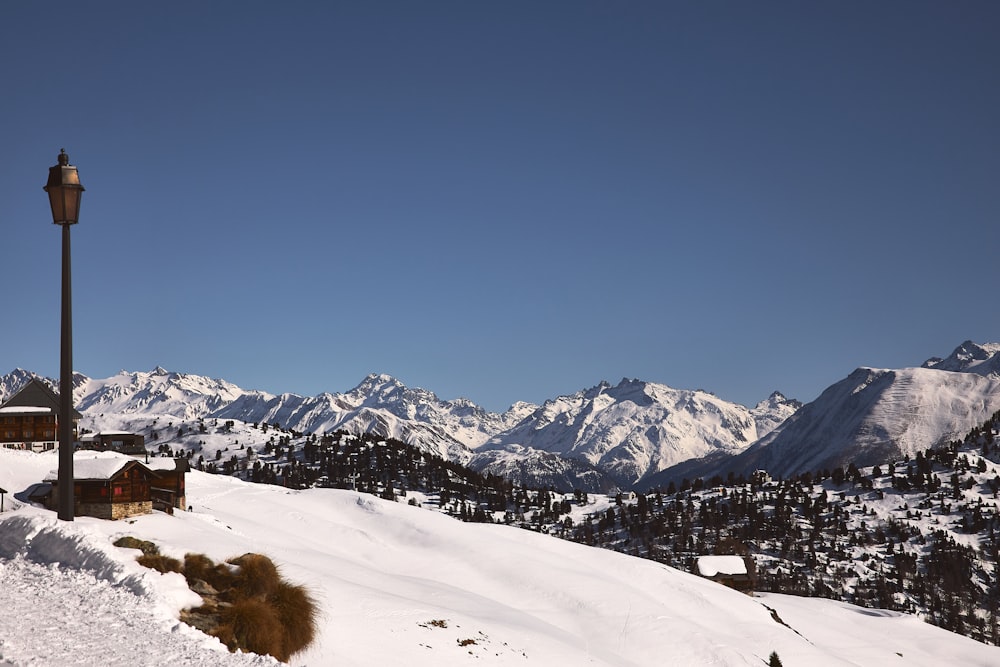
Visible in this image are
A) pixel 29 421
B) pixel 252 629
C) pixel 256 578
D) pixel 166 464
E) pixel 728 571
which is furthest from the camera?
pixel 728 571

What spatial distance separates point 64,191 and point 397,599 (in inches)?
987

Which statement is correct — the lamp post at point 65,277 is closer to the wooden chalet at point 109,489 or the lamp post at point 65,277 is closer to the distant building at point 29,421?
the wooden chalet at point 109,489

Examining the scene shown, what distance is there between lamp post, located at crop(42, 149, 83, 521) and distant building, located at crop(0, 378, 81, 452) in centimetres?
8058

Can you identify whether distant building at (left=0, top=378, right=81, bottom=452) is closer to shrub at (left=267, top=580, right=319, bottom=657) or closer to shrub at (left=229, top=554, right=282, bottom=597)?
shrub at (left=229, top=554, right=282, bottom=597)

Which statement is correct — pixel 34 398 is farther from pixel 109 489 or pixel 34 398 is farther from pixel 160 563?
pixel 160 563

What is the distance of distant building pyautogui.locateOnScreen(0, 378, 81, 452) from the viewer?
303 feet

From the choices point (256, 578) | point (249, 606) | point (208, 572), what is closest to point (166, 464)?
point (208, 572)

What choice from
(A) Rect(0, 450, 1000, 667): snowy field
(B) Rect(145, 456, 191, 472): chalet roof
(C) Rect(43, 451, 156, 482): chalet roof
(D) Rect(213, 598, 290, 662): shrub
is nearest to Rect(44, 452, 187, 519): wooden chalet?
(C) Rect(43, 451, 156, 482): chalet roof

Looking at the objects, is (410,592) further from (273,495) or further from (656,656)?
(273,495)

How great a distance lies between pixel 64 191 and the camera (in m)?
21.5

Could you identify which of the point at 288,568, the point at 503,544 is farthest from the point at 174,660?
the point at 503,544

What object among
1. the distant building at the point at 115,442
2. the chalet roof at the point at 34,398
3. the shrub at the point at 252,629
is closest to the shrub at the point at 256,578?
the shrub at the point at 252,629

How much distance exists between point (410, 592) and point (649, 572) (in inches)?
1735

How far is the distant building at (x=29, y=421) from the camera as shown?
92312 millimetres
